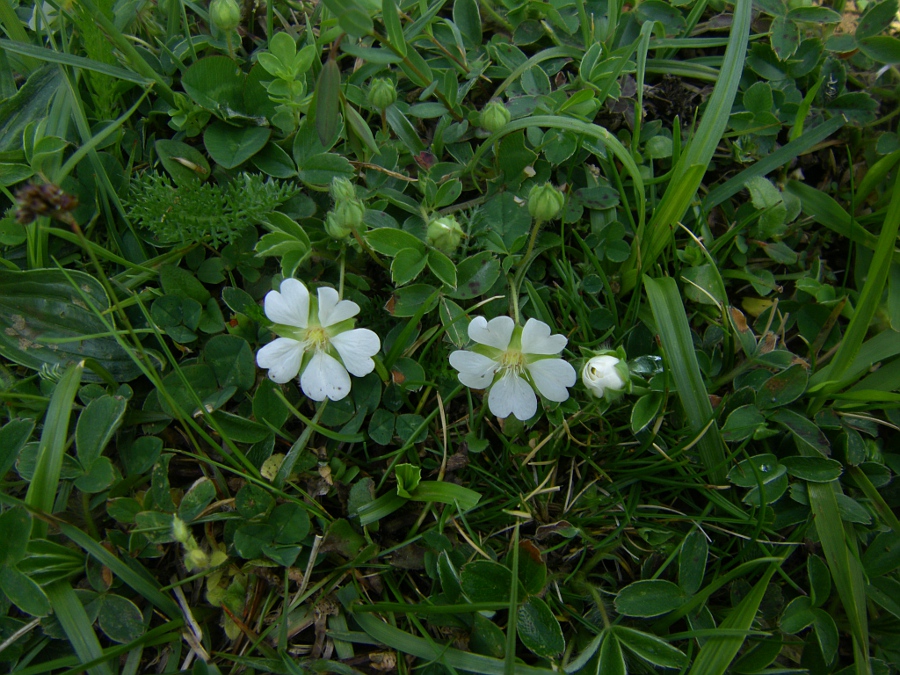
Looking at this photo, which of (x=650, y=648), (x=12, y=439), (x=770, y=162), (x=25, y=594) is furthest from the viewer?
(x=770, y=162)

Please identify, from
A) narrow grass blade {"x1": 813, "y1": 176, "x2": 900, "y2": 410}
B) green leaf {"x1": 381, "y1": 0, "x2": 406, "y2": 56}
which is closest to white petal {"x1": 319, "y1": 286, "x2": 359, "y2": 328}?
green leaf {"x1": 381, "y1": 0, "x2": 406, "y2": 56}

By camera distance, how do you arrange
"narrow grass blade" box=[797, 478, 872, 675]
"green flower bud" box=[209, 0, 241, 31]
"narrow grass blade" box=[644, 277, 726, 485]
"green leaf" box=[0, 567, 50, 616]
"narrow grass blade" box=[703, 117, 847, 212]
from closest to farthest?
"green leaf" box=[0, 567, 50, 616], "narrow grass blade" box=[797, 478, 872, 675], "narrow grass blade" box=[644, 277, 726, 485], "green flower bud" box=[209, 0, 241, 31], "narrow grass blade" box=[703, 117, 847, 212]

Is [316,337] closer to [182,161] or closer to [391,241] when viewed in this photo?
[391,241]

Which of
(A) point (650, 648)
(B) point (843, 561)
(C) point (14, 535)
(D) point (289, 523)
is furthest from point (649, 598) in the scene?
(C) point (14, 535)

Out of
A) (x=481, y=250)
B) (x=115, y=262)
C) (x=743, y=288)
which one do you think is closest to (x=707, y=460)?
(x=743, y=288)

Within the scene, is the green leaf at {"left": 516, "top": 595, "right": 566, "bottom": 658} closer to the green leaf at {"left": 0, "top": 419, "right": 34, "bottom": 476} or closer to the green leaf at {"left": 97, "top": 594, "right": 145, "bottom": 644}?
the green leaf at {"left": 97, "top": 594, "right": 145, "bottom": 644}

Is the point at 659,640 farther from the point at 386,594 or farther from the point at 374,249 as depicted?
the point at 374,249

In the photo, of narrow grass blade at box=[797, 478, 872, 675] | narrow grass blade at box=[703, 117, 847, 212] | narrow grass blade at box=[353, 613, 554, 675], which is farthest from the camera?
narrow grass blade at box=[703, 117, 847, 212]
